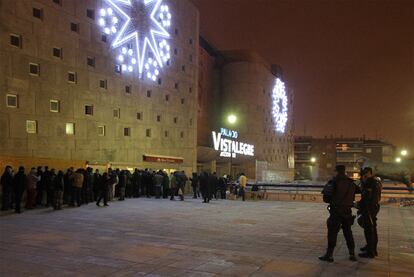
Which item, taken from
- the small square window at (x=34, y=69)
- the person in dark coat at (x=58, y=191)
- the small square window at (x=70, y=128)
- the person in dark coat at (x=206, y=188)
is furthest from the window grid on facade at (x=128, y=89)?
the person in dark coat at (x=58, y=191)

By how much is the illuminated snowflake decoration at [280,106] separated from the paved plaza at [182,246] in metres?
55.0

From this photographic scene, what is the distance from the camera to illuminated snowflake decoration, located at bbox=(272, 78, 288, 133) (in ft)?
227

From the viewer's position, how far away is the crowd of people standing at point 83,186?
15.9 m

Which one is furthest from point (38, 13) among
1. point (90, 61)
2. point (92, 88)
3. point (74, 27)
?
point (92, 88)

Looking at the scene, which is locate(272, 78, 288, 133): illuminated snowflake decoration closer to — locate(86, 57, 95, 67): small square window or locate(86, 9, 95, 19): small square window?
locate(86, 57, 95, 67): small square window

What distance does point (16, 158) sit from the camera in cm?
1917

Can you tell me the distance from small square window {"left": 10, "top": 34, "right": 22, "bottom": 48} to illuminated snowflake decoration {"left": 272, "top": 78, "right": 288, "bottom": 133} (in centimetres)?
5176

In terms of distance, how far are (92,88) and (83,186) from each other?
806 cm

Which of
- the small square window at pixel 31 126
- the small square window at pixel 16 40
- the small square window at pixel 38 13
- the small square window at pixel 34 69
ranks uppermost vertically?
the small square window at pixel 38 13

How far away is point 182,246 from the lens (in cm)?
918

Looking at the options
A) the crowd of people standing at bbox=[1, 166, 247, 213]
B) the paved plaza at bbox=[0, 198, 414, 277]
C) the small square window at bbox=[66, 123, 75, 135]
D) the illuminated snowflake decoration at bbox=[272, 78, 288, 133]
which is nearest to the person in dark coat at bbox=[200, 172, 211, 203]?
the crowd of people standing at bbox=[1, 166, 247, 213]

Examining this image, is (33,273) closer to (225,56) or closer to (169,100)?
(169,100)

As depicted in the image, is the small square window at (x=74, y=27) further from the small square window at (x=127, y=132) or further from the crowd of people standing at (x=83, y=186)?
the crowd of people standing at (x=83, y=186)

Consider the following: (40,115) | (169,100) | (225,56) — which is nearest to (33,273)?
(40,115)
